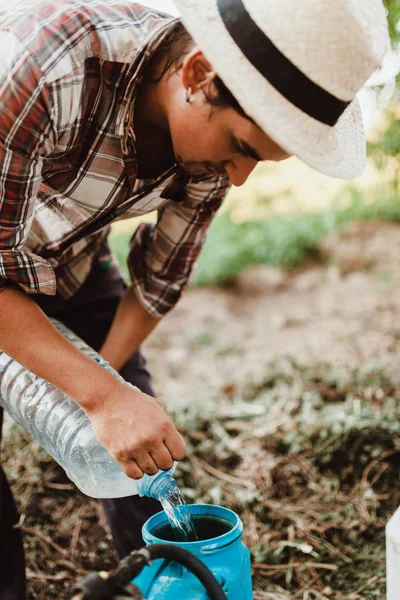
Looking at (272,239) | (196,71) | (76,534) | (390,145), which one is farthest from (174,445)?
(272,239)

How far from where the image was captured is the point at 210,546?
49.9 inches

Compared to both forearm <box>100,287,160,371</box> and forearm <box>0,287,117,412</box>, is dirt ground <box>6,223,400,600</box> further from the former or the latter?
forearm <box>0,287,117,412</box>

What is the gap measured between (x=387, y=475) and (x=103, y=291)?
1.36 meters

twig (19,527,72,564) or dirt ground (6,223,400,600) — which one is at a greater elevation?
twig (19,527,72,564)

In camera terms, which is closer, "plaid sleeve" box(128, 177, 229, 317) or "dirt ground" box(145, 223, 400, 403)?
"plaid sleeve" box(128, 177, 229, 317)

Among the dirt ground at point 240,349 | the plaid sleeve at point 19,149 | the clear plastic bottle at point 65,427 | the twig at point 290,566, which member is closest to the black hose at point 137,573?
the clear plastic bottle at point 65,427

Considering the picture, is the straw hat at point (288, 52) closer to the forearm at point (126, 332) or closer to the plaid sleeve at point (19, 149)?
the plaid sleeve at point (19, 149)

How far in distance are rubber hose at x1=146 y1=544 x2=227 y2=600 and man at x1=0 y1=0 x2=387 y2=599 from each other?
0.60ft

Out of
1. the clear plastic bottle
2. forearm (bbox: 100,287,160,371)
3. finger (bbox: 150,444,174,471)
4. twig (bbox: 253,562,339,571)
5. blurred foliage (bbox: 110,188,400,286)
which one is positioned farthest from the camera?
blurred foliage (bbox: 110,188,400,286)

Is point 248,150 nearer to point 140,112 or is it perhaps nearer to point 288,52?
point 288,52

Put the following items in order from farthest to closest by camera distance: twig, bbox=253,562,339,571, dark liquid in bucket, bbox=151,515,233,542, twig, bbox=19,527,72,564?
twig, bbox=19,527,72,564 → twig, bbox=253,562,339,571 → dark liquid in bucket, bbox=151,515,233,542

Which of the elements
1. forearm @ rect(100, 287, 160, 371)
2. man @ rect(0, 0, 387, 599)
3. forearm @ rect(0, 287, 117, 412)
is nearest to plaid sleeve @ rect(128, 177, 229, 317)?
forearm @ rect(100, 287, 160, 371)

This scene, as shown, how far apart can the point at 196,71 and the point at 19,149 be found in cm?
39

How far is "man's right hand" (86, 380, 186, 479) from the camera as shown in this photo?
1314mm
